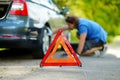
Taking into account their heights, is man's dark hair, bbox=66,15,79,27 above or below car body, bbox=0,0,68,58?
below

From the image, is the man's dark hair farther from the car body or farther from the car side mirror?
the car body

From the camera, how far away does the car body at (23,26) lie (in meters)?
9.75

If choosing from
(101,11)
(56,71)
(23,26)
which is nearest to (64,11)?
(23,26)

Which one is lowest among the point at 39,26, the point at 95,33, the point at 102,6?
the point at 102,6

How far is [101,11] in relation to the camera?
1010 inches

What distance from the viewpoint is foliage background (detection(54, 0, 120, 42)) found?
23664 millimetres

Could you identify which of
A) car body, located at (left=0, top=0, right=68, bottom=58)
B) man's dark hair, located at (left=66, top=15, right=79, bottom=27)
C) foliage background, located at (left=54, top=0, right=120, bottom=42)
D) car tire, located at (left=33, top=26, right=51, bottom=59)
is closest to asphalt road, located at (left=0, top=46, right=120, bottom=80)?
car tire, located at (left=33, top=26, right=51, bottom=59)

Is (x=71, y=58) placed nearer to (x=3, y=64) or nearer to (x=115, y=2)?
→ (x=3, y=64)

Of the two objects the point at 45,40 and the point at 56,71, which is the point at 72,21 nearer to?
the point at 45,40

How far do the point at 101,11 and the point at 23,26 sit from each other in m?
16.2

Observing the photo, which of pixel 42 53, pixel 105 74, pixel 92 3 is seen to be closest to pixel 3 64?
pixel 42 53

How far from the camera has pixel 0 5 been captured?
10305 millimetres

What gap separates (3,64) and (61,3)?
38.2 ft

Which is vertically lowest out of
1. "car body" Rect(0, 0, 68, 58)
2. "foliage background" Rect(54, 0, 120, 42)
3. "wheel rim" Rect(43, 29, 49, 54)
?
"foliage background" Rect(54, 0, 120, 42)
